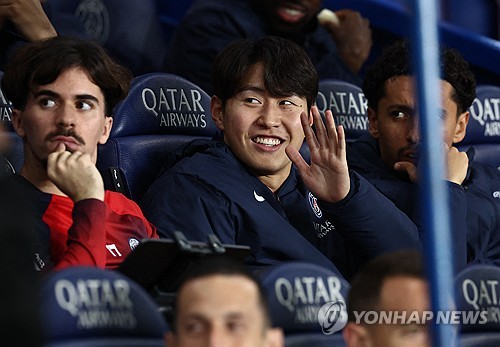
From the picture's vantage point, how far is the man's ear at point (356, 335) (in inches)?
90.1

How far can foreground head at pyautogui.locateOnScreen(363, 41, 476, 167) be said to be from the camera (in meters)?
3.44

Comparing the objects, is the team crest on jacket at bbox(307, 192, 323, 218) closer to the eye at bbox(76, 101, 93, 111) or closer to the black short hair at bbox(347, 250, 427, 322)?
the eye at bbox(76, 101, 93, 111)

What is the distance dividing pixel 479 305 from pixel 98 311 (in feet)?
2.71

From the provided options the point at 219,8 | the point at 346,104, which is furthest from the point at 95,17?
the point at 346,104

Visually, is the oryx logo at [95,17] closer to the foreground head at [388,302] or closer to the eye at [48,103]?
the eye at [48,103]

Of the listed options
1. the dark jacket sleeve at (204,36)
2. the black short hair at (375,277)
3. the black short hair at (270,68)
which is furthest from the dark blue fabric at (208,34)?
the black short hair at (375,277)

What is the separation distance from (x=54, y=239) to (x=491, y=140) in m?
1.89

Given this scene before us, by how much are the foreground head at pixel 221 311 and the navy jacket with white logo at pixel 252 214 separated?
26.2 inches

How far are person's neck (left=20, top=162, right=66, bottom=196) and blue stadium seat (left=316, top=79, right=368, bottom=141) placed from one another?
118 cm

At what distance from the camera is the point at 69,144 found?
281 cm

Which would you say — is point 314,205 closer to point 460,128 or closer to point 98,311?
point 460,128

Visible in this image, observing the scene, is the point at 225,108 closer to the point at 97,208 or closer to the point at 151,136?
the point at 151,136

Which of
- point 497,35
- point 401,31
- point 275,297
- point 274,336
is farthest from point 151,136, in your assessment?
point 497,35

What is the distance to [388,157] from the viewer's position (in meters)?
3.47
